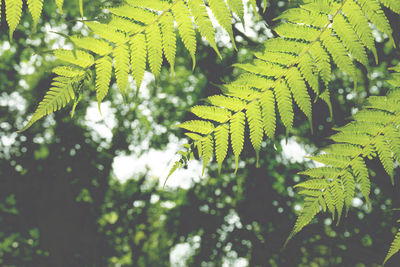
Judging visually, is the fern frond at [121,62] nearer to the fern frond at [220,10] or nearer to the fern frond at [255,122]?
the fern frond at [220,10]

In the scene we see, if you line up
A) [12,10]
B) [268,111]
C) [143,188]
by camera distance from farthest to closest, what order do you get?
1. [143,188]
2. [268,111]
3. [12,10]

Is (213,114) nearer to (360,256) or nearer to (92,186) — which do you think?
(360,256)

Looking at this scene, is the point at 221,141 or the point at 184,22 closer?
the point at 184,22

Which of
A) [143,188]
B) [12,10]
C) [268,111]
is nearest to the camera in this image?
[12,10]

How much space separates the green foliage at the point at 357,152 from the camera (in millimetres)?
1123

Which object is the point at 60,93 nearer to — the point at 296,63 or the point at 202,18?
the point at 202,18

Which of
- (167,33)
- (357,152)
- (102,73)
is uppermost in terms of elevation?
(167,33)

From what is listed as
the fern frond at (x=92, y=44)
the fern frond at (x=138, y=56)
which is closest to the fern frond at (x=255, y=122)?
the fern frond at (x=138, y=56)

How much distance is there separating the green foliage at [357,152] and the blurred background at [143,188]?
6.11 metres

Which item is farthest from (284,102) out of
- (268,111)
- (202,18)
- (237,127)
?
(202,18)

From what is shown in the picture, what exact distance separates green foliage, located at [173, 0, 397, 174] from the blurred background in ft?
20.5

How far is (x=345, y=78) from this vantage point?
765cm

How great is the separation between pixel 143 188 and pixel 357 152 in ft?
33.5

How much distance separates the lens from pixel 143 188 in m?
10.8
